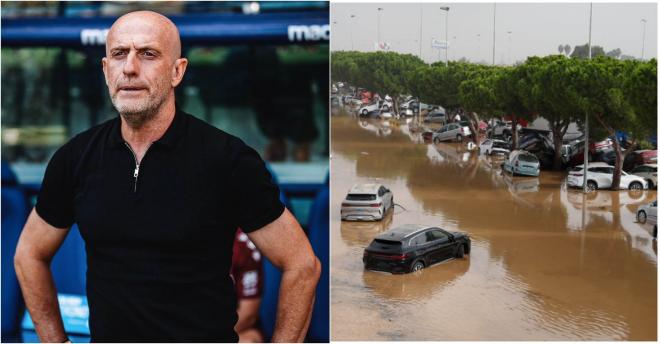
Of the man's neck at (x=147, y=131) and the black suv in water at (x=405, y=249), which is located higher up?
the man's neck at (x=147, y=131)

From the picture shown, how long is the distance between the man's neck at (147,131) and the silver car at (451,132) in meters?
4.23

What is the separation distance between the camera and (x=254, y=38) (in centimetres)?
186

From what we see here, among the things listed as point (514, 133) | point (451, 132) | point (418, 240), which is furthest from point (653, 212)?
point (418, 240)

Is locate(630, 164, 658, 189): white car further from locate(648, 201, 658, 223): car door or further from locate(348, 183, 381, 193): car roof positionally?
locate(348, 183, 381, 193): car roof

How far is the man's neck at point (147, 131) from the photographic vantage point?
5.48ft

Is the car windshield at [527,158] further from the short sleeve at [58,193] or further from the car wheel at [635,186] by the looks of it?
the short sleeve at [58,193]

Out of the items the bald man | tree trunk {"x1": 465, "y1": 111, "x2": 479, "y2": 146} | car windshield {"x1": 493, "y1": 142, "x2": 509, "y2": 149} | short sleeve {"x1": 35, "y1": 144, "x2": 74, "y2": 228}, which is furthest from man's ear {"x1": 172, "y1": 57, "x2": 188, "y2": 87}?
car windshield {"x1": 493, "y1": 142, "x2": 509, "y2": 149}

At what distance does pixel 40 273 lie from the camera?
5.98 ft

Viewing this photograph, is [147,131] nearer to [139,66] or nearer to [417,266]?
[139,66]

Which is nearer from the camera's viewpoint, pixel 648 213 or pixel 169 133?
pixel 169 133

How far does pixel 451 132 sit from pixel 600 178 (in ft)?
3.96

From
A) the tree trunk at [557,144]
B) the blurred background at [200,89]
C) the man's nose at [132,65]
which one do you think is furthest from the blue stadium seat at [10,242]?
the tree trunk at [557,144]

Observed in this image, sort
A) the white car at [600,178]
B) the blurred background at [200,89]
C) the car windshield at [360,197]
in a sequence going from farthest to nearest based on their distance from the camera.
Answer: the white car at [600,178], the car windshield at [360,197], the blurred background at [200,89]

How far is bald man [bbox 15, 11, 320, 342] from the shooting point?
1.64m
